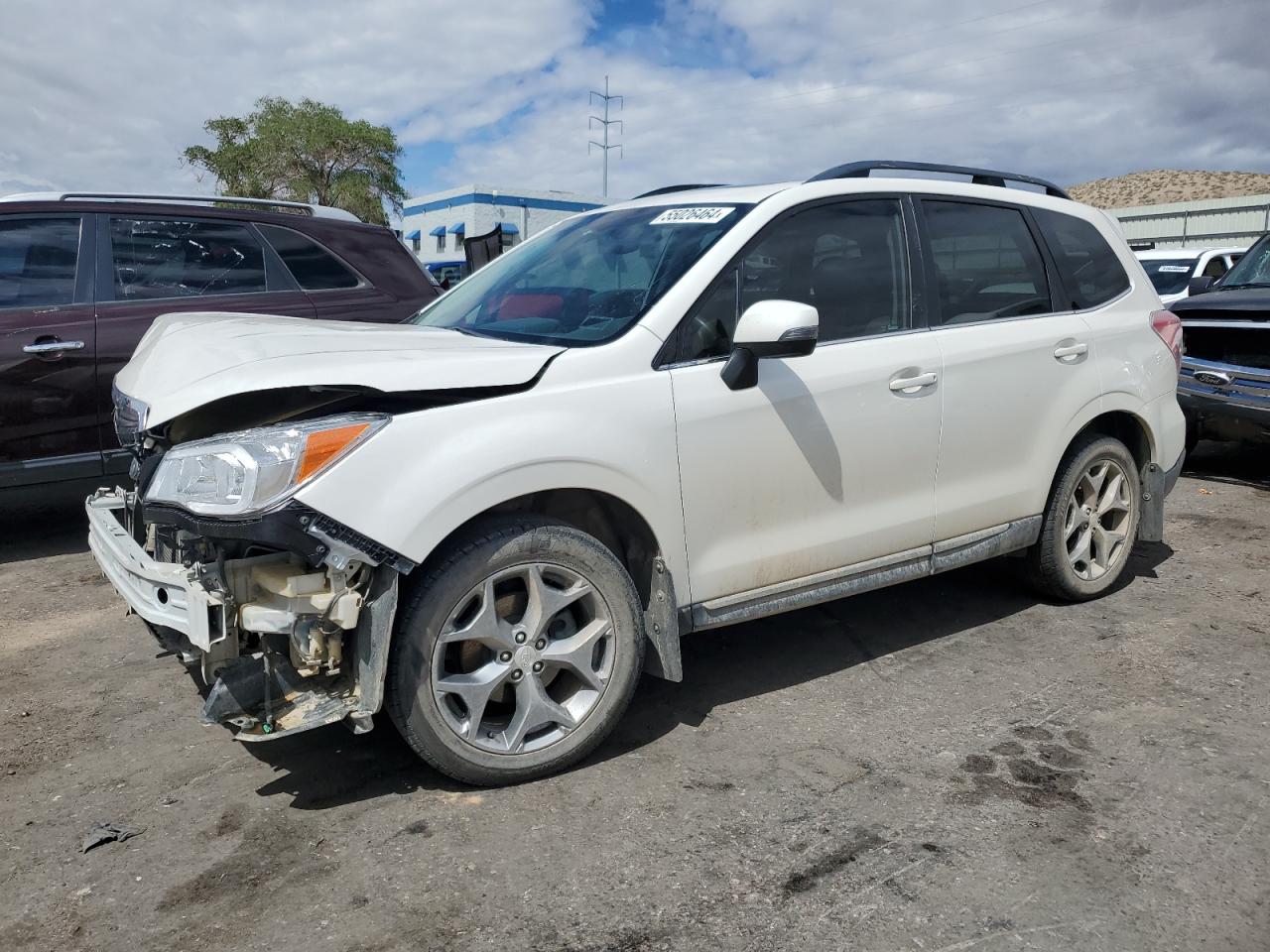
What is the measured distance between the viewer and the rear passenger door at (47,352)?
5379mm

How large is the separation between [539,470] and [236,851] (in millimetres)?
1340

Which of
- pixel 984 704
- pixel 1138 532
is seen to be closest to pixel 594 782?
pixel 984 704

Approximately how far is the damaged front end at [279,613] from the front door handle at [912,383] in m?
2.01

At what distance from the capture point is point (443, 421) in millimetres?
2895

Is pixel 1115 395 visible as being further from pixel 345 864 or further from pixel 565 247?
pixel 345 864

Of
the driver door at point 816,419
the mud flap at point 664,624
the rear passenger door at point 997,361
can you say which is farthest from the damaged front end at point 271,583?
the rear passenger door at point 997,361

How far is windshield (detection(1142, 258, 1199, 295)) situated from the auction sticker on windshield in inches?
408

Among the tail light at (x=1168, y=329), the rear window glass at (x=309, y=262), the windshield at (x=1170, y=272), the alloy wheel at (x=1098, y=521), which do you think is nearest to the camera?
the alloy wheel at (x=1098, y=521)

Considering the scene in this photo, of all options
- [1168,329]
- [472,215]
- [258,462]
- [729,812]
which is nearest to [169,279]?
[258,462]

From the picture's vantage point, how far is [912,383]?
12.8 ft

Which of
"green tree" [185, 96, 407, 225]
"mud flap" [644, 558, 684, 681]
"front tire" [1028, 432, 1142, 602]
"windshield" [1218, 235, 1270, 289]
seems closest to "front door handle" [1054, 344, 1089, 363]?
"front tire" [1028, 432, 1142, 602]

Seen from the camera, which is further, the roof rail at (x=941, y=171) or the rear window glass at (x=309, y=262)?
the rear window glass at (x=309, y=262)

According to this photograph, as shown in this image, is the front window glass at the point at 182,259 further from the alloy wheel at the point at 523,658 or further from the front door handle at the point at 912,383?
the front door handle at the point at 912,383

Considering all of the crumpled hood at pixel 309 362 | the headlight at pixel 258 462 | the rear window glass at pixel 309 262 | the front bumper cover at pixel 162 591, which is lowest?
the front bumper cover at pixel 162 591
